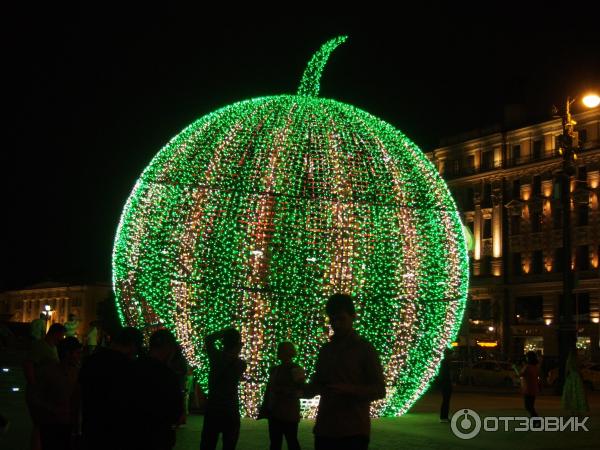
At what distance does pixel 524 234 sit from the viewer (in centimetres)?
5359

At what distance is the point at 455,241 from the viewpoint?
1230cm

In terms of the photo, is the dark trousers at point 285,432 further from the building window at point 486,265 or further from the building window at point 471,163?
the building window at point 471,163

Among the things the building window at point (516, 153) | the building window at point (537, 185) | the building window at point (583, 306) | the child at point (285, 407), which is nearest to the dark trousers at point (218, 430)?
the child at point (285, 407)

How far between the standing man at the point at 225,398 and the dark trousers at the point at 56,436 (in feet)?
4.12

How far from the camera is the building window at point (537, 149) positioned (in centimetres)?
5256

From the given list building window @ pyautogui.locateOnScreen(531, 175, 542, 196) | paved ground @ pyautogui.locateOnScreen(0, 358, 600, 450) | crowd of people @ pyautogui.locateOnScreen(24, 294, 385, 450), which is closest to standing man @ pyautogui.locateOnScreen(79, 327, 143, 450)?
crowd of people @ pyautogui.locateOnScreen(24, 294, 385, 450)

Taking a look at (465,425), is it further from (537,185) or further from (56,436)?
(537,185)

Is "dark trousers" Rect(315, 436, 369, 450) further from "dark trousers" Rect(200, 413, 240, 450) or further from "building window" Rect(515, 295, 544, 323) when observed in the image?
"building window" Rect(515, 295, 544, 323)

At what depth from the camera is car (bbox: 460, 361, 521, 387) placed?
3300cm

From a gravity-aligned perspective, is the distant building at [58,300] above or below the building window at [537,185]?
below

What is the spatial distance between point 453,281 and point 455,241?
0.54 meters

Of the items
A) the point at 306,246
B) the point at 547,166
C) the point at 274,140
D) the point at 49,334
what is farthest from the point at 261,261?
the point at 547,166

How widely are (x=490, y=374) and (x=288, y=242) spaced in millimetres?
24173

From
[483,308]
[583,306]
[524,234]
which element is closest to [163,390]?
[583,306]
